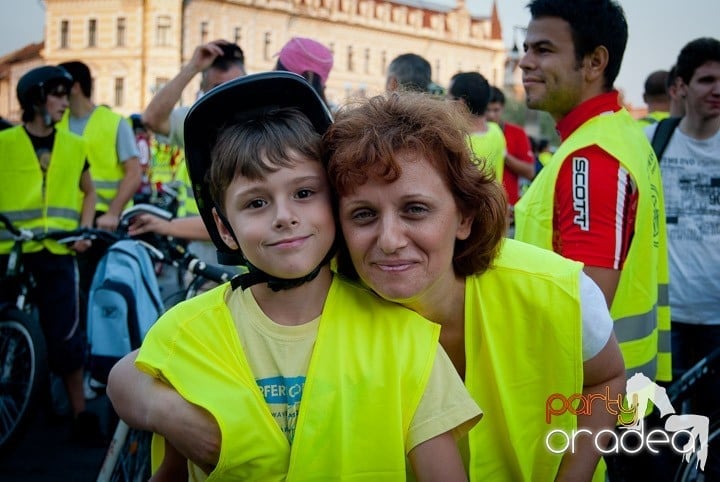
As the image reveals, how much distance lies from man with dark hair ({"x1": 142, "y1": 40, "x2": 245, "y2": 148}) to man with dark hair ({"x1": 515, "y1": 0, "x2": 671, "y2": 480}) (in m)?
2.21

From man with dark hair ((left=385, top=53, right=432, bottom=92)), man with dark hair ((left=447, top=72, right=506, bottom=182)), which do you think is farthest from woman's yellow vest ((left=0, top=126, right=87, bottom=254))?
man with dark hair ((left=447, top=72, right=506, bottom=182))

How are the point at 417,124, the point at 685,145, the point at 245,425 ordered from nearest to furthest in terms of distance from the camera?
the point at 245,425 → the point at 417,124 → the point at 685,145

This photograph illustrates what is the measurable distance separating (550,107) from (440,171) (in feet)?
3.95

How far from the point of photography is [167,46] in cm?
5875

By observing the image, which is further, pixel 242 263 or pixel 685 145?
pixel 685 145

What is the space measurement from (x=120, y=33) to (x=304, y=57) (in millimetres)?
59683

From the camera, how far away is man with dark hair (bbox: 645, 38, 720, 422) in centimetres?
412

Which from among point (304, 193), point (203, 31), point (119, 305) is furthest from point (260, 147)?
point (203, 31)

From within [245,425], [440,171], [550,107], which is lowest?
[245,425]

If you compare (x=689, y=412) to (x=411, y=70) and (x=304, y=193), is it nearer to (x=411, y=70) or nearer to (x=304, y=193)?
(x=304, y=193)

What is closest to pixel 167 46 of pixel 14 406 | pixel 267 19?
pixel 267 19

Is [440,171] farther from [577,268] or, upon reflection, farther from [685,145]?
[685,145]

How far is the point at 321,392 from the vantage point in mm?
1940

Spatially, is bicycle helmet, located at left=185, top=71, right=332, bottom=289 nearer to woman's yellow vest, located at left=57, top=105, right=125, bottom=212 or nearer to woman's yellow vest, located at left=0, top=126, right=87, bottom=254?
woman's yellow vest, located at left=0, top=126, right=87, bottom=254
